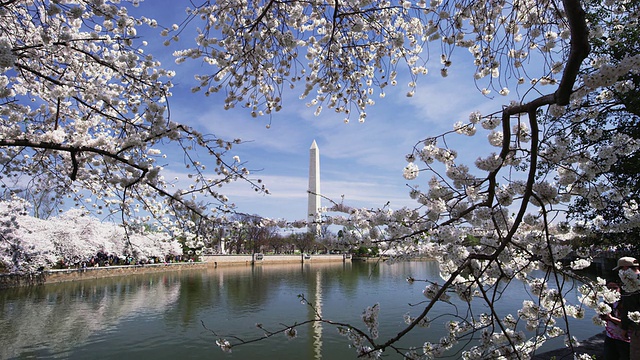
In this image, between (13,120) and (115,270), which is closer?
(13,120)

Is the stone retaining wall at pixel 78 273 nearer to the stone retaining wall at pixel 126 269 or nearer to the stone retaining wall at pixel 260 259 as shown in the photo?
the stone retaining wall at pixel 126 269

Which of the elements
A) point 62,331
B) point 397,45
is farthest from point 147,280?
point 397,45

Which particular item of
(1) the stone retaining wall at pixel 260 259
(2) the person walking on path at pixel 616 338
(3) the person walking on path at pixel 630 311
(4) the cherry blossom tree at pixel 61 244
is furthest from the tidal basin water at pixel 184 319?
(1) the stone retaining wall at pixel 260 259

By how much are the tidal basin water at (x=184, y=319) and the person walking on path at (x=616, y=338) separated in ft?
8.74

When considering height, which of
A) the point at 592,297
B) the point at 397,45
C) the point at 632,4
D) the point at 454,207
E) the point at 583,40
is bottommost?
the point at 592,297

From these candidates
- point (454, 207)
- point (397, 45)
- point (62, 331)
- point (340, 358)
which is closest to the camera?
point (454, 207)

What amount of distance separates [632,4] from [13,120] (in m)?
6.59

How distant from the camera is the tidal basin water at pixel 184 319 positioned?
746 cm

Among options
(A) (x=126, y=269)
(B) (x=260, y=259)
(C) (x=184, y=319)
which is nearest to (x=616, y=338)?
(C) (x=184, y=319)

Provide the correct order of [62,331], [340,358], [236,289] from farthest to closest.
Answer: [236,289] < [62,331] < [340,358]

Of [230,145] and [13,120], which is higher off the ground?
[13,120]

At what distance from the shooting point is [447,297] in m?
2.07

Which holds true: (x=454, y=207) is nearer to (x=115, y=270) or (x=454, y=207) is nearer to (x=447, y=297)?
(x=447, y=297)

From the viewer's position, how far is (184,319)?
33.4 ft
